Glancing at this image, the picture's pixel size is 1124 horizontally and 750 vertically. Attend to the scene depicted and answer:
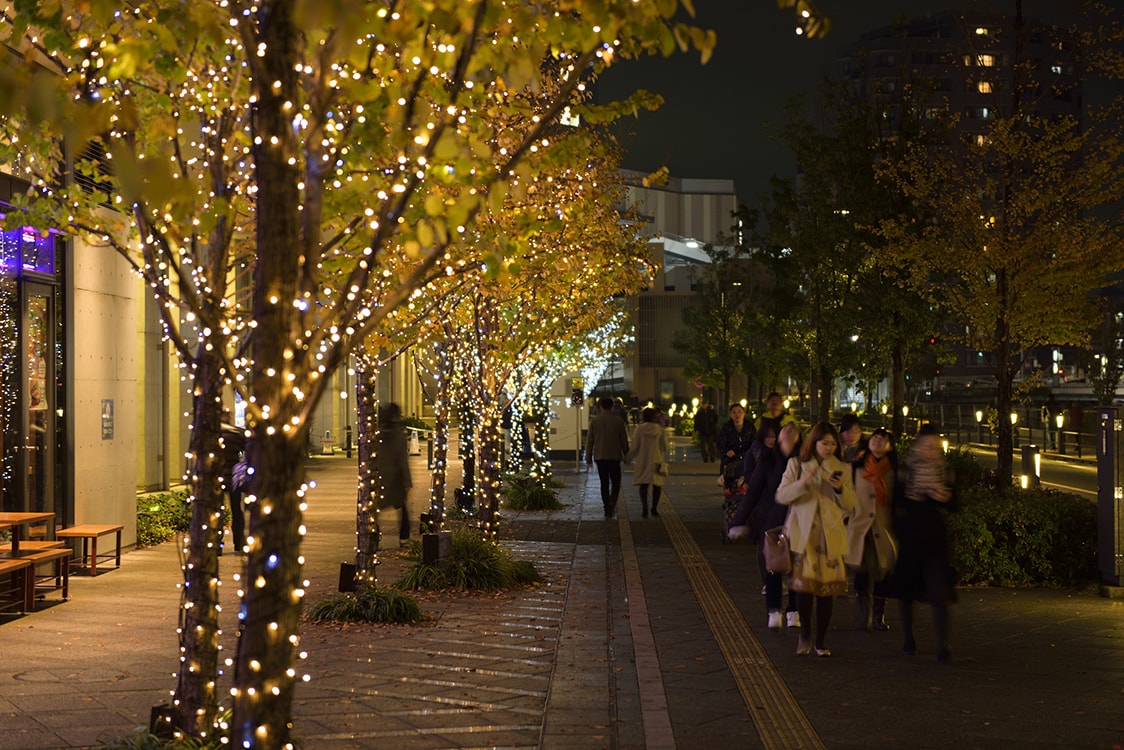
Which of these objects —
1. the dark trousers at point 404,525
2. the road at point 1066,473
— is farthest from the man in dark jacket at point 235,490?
the road at point 1066,473

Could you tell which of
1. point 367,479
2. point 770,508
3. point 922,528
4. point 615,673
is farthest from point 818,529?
point 367,479

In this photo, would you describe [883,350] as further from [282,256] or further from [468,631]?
[282,256]

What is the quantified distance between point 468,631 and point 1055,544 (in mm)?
6115

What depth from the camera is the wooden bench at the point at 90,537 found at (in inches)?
523

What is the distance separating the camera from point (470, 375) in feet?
56.6

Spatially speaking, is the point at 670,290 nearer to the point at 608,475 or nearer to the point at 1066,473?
the point at 1066,473

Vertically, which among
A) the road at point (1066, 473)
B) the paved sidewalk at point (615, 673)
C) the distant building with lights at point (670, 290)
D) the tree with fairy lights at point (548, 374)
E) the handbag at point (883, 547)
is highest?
the distant building with lights at point (670, 290)

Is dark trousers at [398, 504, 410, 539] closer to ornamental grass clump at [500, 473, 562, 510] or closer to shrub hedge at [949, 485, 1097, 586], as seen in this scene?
ornamental grass clump at [500, 473, 562, 510]

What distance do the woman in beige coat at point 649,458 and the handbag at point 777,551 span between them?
10967 mm

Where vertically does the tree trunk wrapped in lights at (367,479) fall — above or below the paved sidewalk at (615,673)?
above

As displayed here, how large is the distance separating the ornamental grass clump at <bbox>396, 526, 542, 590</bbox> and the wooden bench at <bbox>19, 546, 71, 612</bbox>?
3.14 metres

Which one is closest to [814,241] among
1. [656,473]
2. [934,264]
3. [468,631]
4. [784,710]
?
[656,473]

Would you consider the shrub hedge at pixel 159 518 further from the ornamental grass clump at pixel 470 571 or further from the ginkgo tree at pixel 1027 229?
the ginkgo tree at pixel 1027 229

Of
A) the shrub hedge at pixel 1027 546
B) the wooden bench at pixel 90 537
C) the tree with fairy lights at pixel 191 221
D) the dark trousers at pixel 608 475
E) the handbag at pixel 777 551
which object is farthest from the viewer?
the dark trousers at pixel 608 475
